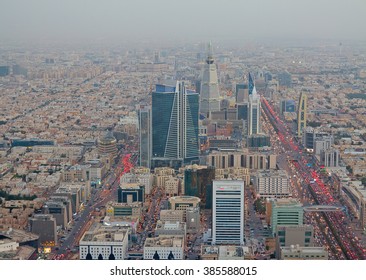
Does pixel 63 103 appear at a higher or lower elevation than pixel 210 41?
lower

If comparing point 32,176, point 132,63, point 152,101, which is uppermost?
point 132,63

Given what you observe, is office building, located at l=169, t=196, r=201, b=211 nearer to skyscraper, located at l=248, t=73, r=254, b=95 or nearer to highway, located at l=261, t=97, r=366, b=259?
highway, located at l=261, t=97, r=366, b=259

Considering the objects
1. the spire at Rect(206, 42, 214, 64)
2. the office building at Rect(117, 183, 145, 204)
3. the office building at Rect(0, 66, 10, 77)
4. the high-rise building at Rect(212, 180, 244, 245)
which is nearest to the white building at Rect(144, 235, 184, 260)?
the high-rise building at Rect(212, 180, 244, 245)

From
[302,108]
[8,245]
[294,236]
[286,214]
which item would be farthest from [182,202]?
[302,108]

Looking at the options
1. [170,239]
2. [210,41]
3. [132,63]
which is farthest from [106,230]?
[132,63]

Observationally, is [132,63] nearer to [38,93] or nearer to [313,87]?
[38,93]

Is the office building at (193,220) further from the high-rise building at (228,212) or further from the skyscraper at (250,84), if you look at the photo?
the skyscraper at (250,84)

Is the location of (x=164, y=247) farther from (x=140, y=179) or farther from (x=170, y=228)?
(x=140, y=179)
